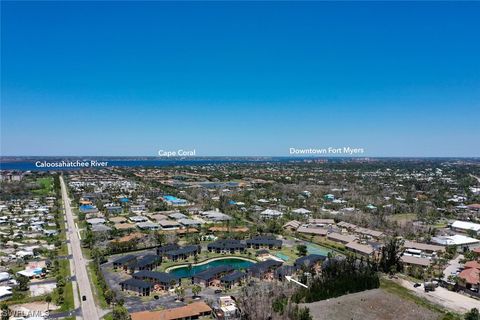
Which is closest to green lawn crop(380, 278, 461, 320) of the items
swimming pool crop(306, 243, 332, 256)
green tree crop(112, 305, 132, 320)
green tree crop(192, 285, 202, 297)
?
swimming pool crop(306, 243, 332, 256)

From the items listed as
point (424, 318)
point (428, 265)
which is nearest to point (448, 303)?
point (424, 318)

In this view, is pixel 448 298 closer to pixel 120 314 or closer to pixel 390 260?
pixel 390 260

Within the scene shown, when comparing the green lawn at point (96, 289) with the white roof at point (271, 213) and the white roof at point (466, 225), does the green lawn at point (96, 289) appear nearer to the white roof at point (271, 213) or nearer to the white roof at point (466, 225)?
the white roof at point (271, 213)

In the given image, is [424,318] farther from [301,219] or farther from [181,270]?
[301,219]

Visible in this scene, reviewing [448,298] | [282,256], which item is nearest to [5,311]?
[282,256]

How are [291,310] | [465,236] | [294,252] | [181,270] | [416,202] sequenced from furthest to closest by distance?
[416,202], [465,236], [294,252], [181,270], [291,310]

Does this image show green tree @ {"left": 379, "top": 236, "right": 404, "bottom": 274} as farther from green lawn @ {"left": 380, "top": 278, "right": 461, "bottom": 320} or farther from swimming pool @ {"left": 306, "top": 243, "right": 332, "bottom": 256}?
swimming pool @ {"left": 306, "top": 243, "right": 332, "bottom": 256}

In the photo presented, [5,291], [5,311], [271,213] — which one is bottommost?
[5,291]

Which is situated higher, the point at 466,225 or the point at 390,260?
the point at 390,260
